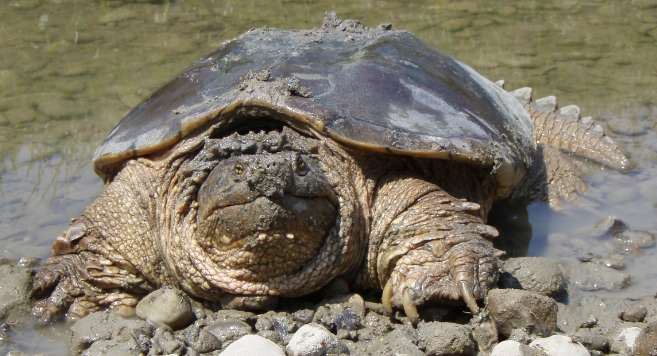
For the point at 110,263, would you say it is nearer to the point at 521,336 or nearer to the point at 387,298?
the point at 387,298

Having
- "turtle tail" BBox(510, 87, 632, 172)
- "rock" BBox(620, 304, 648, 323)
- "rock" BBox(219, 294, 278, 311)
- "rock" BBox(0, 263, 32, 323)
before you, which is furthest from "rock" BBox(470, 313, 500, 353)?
"turtle tail" BBox(510, 87, 632, 172)

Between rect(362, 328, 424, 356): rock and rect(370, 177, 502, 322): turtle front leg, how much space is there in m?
0.10

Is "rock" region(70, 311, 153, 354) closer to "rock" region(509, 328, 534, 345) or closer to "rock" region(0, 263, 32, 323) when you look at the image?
"rock" region(0, 263, 32, 323)

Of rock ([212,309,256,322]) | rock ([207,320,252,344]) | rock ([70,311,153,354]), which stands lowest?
rock ([70,311,153,354])

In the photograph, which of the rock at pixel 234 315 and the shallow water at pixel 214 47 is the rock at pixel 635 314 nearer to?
the shallow water at pixel 214 47

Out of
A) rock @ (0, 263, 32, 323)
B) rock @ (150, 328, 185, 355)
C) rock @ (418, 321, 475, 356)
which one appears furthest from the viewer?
rock @ (0, 263, 32, 323)

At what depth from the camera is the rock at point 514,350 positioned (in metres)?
2.80

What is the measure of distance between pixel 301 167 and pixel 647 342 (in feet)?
4.31

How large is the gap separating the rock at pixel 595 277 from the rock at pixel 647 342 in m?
0.76

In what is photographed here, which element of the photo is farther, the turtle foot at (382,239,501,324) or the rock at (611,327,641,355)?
the turtle foot at (382,239,501,324)

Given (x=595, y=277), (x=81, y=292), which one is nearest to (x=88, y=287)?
(x=81, y=292)

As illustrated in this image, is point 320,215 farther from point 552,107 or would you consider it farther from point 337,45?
point 552,107

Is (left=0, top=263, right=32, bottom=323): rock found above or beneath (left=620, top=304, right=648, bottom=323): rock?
beneath

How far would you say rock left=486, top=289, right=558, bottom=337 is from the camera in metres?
3.03
